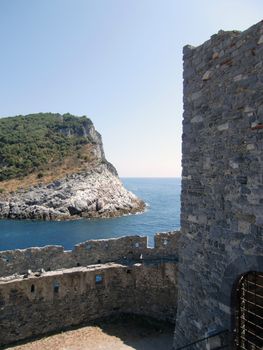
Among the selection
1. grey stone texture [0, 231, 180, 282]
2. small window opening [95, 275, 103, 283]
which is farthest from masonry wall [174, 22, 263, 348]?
grey stone texture [0, 231, 180, 282]

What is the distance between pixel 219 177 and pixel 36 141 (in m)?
83.3

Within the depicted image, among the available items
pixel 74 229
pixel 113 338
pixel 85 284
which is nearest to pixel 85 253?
pixel 85 284

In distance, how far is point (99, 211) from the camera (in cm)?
5947

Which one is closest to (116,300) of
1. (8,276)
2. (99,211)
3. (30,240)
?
(8,276)

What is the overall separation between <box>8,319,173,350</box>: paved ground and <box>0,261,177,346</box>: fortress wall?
512mm

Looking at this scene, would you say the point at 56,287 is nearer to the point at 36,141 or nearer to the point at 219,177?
the point at 219,177

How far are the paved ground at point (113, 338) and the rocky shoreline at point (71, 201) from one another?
42.3 metres

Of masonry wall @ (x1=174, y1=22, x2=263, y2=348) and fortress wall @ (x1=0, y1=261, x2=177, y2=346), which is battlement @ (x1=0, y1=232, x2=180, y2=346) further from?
masonry wall @ (x1=174, y1=22, x2=263, y2=348)

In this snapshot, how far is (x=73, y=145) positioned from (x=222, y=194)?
79630mm

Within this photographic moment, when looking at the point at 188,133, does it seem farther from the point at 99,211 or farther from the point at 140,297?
the point at 99,211

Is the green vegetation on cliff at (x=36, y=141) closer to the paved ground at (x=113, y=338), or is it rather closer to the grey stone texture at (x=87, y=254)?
the grey stone texture at (x=87, y=254)

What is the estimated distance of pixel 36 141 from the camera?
86.2 meters

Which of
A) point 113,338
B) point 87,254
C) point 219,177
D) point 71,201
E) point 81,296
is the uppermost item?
point 219,177

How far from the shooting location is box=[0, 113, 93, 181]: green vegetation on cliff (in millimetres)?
74125
